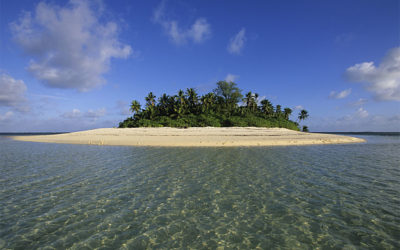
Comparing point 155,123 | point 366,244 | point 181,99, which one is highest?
point 181,99

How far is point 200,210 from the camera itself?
→ 23.3ft

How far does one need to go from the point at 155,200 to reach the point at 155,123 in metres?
53.6

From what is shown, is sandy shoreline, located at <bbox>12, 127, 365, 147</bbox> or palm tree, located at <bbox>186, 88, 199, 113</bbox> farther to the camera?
palm tree, located at <bbox>186, 88, 199, 113</bbox>

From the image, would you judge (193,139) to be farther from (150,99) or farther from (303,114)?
(303,114)

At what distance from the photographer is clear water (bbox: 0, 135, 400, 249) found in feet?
17.4

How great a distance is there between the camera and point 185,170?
13.1 metres

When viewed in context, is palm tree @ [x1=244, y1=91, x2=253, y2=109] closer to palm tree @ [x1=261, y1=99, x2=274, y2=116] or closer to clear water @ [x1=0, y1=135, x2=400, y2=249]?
palm tree @ [x1=261, y1=99, x2=274, y2=116]

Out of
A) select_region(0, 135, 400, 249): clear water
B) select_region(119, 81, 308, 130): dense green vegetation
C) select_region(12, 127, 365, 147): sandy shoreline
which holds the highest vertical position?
select_region(119, 81, 308, 130): dense green vegetation

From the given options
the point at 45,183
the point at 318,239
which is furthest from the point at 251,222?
the point at 45,183

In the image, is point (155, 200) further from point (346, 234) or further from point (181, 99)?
point (181, 99)

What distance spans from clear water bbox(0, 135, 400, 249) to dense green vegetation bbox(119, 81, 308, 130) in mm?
48945

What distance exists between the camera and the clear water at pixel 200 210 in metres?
5.29

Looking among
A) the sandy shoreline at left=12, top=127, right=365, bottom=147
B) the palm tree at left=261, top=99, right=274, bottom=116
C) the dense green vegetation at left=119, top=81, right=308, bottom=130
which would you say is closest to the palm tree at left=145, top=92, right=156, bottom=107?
the dense green vegetation at left=119, top=81, right=308, bottom=130

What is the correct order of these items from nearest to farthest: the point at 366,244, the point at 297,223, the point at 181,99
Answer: the point at 366,244 < the point at 297,223 < the point at 181,99
